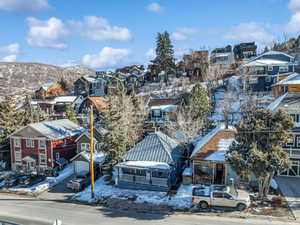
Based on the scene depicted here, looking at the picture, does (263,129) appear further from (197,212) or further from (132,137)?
(132,137)

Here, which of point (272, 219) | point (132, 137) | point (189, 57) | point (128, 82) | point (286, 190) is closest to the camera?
point (272, 219)

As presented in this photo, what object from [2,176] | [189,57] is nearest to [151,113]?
[2,176]

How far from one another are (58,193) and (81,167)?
18.5 ft

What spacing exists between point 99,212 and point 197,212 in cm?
872

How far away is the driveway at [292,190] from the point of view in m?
20.0

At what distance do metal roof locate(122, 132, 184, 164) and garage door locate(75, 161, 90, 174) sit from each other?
7.23 meters

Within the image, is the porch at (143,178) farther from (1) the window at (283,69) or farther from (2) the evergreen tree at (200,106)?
(1) the window at (283,69)

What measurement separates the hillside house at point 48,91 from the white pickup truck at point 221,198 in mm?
73742

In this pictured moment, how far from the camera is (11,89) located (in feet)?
394

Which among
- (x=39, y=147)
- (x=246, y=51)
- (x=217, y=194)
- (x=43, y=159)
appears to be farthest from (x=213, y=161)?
(x=246, y=51)

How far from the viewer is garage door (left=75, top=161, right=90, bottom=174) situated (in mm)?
31969

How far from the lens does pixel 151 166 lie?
25281mm

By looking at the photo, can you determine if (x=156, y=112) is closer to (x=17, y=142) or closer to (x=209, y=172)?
(x=209, y=172)

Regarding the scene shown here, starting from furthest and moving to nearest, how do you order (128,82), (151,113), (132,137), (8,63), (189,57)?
(8,63)
(128,82)
(189,57)
(151,113)
(132,137)
